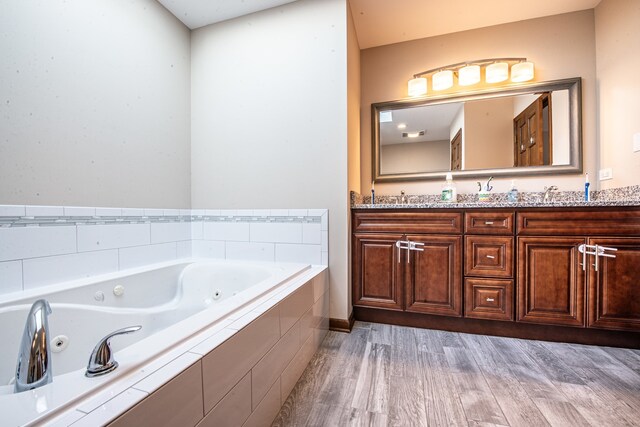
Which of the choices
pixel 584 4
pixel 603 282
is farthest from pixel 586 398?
pixel 584 4

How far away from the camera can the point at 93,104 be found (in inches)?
58.3

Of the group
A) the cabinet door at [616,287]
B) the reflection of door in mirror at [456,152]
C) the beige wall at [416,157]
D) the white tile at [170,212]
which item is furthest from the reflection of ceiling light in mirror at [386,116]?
the white tile at [170,212]

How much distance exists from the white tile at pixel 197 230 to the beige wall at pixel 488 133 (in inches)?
87.6

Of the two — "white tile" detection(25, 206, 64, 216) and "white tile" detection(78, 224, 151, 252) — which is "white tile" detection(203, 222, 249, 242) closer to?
"white tile" detection(78, 224, 151, 252)

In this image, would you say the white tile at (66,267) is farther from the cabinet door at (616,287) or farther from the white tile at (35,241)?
the cabinet door at (616,287)

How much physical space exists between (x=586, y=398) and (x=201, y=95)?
115 inches

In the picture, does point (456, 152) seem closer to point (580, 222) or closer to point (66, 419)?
point (580, 222)

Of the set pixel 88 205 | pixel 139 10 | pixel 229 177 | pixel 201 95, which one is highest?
pixel 139 10

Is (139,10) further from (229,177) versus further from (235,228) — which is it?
(235,228)

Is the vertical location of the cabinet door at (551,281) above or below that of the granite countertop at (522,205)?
below

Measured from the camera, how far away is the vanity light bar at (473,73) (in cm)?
210

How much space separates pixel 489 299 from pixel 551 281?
36 centimetres

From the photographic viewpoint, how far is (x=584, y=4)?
1976 mm

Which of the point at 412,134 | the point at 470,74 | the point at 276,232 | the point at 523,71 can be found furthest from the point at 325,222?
the point at 523,71
